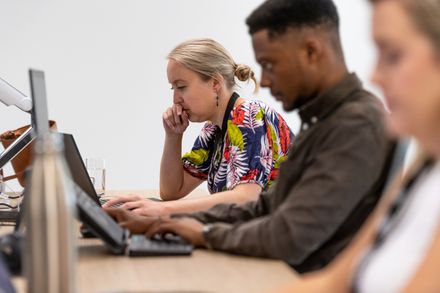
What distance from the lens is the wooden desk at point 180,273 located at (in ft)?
4.20

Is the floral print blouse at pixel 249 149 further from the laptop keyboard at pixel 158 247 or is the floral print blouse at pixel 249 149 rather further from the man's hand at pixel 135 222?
the laptop keyboard at pixel 158 247

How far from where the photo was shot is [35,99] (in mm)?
1890

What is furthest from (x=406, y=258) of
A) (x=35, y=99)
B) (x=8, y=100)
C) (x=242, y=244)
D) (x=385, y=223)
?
(x=8, y=100)

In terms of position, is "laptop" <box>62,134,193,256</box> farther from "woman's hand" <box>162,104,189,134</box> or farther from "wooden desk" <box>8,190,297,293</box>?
"woman's hand" <box>162,104,189,134</box>

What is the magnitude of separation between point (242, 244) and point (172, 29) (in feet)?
9.70

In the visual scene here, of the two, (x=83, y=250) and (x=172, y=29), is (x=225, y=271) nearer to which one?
(x=83, y=250)

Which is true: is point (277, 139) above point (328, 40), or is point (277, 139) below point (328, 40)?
below

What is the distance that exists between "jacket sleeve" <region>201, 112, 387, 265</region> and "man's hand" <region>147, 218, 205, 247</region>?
187 millimetres

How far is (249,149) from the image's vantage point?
2.45 meters

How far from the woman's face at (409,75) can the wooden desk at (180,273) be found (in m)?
0.54

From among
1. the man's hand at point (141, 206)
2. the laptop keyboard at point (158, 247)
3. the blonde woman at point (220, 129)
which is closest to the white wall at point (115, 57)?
the blonde woman at point (220, 129)

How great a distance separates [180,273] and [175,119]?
1359mm

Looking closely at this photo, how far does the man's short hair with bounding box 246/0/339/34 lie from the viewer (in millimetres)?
1585

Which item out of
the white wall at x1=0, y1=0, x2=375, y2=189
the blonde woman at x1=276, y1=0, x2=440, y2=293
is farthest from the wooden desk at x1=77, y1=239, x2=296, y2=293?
the white wall at x1=0, y1=0, x2=375, y2=189
